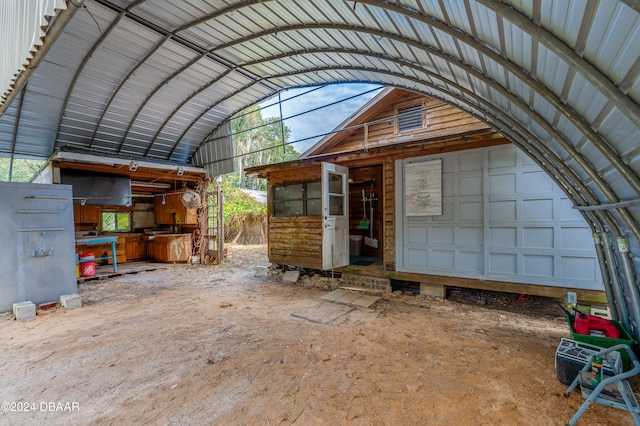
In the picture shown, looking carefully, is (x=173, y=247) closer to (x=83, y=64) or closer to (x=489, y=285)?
(x=83, y=64)

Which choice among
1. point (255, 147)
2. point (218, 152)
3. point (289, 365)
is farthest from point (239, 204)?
point (289, 365)

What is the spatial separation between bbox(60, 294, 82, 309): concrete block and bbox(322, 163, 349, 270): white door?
4.64 metres

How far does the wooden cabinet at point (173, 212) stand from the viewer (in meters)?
10.2

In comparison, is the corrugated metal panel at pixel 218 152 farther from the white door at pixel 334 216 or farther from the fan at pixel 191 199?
the white door at pixel 334 216

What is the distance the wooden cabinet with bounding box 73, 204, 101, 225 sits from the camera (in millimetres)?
8891

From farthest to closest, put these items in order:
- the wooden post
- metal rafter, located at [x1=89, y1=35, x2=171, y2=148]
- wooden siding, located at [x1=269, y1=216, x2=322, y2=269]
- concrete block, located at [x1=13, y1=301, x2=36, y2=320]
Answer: the wooden post, wooden siding, located at [x1=269, y1=216, x2=322, y2=269], metal rafter, located at [x1=89, y1=35, x2=171, y2=148], concrete block, located at [x1=13, y1=301, x2=36, y2=320]

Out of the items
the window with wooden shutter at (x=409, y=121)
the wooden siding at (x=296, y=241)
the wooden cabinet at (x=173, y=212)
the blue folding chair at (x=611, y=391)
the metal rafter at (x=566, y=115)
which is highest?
the window with wooden shutter at (x=409, y=121)

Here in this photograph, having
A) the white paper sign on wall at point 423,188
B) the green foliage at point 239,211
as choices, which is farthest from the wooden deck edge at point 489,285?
the green foliage at point 239,211

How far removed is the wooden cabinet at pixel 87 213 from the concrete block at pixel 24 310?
5305mm

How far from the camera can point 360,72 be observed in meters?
5.28

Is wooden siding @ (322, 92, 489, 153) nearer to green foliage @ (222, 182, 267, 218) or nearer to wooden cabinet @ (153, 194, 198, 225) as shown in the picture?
wooden cabinet @ (153, 194, 198, 225)

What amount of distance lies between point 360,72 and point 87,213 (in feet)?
32.0

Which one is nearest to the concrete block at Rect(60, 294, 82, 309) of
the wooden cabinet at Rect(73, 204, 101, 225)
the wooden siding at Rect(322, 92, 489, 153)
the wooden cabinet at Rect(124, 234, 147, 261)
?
the wooden cabinet at Rect(73, 204, 101, 225)

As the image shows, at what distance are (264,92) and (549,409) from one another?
338 inches
